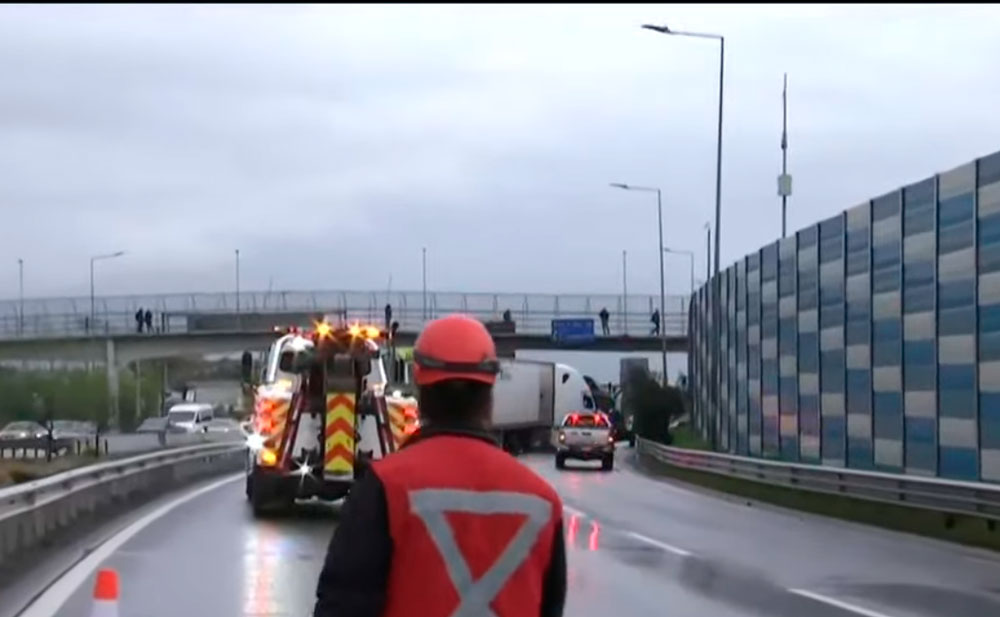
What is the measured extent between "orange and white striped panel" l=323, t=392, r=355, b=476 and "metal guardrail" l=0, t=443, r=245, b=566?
10.7ft

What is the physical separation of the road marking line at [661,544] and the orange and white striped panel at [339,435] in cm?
391

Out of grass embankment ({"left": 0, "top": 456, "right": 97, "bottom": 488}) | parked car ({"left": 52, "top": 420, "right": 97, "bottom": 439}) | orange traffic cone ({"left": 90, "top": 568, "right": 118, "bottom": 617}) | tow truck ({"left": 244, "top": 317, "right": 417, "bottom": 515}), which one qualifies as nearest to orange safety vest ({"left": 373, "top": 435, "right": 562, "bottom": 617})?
orange traffic cone ({"left": 90, "top": 568, "right": 118, "bottom": 617})

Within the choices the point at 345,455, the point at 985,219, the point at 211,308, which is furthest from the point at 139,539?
the point at 211,308

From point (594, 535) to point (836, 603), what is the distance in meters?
7.99

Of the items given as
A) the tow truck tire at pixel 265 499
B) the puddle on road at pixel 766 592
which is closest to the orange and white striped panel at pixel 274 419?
the tow truck tire at pixel 265 499

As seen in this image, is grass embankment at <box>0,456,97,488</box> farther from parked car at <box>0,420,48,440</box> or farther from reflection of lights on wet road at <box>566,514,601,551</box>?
parked car at <box>0,420,48,440</box>

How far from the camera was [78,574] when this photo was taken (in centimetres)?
1770

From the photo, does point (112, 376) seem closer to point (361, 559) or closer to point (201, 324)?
point (201, 324)

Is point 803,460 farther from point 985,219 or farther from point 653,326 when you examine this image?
point 653,326

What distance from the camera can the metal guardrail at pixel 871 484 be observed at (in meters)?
23.5

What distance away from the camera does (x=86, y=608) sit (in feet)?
48.9

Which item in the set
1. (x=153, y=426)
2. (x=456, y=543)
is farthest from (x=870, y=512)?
(x=153, y=426)

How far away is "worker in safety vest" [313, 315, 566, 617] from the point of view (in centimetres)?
438

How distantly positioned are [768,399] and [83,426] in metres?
24.8
